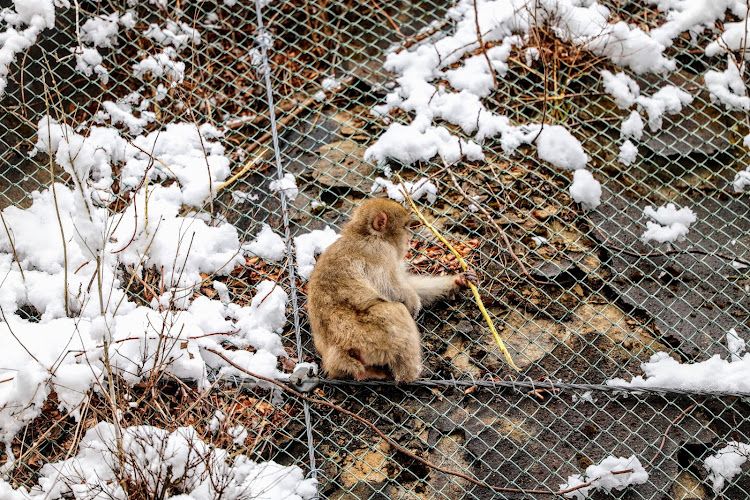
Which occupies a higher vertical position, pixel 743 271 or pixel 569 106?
pixel 569 106

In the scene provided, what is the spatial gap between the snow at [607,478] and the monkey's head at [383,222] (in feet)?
6.95

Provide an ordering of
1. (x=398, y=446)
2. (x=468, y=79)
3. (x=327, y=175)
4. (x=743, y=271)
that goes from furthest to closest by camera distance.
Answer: (x=468, y=79) < (x=327, y=175) < (x=743, y=271) < (x=398, y=446)

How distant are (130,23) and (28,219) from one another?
2517mm

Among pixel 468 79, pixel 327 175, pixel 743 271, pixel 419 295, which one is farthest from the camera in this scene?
pixel 468 79

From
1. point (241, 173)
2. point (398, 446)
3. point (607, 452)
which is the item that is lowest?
point (398, 446)

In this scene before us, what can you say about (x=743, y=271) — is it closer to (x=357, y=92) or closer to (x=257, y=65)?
(x=357, y=92)

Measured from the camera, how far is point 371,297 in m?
5.43

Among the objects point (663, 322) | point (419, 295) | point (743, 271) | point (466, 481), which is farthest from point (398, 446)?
point (743, 271)

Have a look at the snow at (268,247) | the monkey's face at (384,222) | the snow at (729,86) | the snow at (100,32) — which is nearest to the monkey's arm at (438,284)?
the monkey's face at (384,222)

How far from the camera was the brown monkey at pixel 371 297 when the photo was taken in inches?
207

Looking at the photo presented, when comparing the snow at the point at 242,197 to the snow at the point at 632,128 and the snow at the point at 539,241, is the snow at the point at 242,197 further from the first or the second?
the snow at the point at 632,128

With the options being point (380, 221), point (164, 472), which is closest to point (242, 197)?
point (380, 221)

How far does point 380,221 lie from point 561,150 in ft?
6.98

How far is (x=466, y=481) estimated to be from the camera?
521 centimetres
